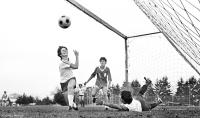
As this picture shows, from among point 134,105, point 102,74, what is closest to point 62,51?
point 134,105

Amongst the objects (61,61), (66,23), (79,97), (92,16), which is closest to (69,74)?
(61,61)

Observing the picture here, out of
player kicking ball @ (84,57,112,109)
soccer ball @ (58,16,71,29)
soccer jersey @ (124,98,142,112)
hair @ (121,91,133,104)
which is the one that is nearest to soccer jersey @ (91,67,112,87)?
player kicking ball @ (84,57,112,109)

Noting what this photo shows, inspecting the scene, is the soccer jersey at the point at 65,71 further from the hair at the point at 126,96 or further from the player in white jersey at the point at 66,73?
the hair at the point at 126,96

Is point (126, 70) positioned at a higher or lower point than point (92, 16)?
lower

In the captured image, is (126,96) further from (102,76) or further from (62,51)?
(102,76)

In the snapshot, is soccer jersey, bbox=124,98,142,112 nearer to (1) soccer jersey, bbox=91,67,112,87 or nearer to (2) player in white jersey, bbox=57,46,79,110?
(2) player in white jersey, bbox=57,46,79,110

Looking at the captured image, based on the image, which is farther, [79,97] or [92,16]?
[79,97]

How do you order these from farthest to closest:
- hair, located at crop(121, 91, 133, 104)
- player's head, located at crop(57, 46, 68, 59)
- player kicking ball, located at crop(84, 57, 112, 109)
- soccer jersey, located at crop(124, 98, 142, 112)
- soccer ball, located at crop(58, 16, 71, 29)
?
player kicking ball, located at crop(84, 57, 112, 109), soccer ball, located at crop(58, 16, 71, 29), player's head, located at crop(57, 46, 68, 59), soccer jersey, located at crop(124, 98, 142, 112), hair, located at crop(121, 91, 133, 104)

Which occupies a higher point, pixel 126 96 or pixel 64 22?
pixel 64 22

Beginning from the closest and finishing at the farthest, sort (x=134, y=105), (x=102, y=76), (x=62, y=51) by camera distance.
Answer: (x=134, y=105) → (x=62, y=51) → (x=102, y=76)

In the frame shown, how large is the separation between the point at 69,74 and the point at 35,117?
101 inches

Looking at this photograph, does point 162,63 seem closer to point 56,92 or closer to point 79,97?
point 79,97

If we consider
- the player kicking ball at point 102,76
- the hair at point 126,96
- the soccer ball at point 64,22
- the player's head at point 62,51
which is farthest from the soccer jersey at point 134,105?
the player kicking ball at point 102,76

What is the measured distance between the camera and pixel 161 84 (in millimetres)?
100938
